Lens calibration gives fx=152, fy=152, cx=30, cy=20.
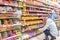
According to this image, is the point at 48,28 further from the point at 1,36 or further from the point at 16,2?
the point at 1,36

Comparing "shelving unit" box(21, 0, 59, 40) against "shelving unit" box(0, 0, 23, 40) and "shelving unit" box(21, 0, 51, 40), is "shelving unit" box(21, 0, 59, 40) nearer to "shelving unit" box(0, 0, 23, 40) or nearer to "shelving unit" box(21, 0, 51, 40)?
"shelving unit" box(21, 0, 51, 40)

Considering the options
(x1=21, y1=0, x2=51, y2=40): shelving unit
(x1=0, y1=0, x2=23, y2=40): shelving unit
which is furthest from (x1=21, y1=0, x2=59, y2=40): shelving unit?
(x1=0, y1=0, x2=23, y2=40): shelving unit

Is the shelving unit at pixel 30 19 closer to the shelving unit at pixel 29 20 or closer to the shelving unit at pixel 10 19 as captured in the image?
the shelving unit at pixel 29 20

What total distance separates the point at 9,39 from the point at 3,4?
1.00 m

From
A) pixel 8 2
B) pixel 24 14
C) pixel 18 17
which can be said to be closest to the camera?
pixel 8 2

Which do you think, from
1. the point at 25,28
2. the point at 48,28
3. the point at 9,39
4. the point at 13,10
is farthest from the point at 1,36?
the point at 48,28

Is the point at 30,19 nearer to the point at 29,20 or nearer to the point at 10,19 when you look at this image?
the point at 29,20

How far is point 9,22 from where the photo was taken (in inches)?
181

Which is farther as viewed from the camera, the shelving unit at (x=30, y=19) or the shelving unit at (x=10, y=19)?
the shelving unit at (x=30, y=19)

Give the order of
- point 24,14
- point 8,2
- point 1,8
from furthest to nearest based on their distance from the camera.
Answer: point 24,14 < point 8,2 < point 1,8

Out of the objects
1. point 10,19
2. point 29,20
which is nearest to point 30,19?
point 29,20

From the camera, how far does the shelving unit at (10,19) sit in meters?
4.11

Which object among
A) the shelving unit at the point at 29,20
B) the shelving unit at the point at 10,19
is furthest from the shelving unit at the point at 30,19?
the shelving unit at the point at 10,19

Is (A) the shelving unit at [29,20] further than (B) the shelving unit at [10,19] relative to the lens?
Yes
